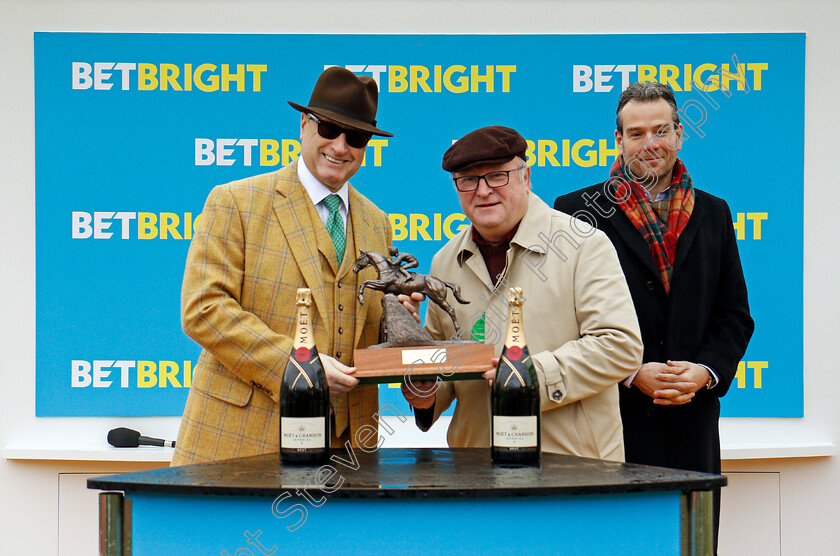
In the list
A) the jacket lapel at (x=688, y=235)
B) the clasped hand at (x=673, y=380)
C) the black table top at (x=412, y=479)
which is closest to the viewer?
the black table top at (x=412, y=479)

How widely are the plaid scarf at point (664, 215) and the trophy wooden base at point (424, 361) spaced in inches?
33.8

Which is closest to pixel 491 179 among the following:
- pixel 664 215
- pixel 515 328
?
pixel 515 328

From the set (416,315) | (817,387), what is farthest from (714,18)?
(416,315)

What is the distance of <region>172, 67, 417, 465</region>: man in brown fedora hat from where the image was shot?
81.3 inches

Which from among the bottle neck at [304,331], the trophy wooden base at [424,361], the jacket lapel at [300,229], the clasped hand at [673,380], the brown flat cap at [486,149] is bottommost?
the clasped hand at [673,380]

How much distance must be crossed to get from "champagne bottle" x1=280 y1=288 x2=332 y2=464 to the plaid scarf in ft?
4.10

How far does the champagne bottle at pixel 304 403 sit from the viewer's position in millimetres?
1701

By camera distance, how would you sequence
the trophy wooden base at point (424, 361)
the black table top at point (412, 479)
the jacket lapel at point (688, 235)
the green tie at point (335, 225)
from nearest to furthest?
1. the black table top at point (412, 479)
2. the trophy wooden base at point (424, 361)
3. the green tie at point (335, 225)
4. the jacket lapel at point (688, 235)

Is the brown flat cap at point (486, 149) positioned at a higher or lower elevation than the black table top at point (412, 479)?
higher

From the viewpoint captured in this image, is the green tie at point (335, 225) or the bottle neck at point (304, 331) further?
the green tie at point (335, 225)

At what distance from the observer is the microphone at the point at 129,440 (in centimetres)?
345

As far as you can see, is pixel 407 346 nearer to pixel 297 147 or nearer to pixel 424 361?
pixel 424 361

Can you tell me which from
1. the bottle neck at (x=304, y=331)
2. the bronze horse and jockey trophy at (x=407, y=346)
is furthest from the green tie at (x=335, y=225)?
the bottle neck at (x=304, y=331)

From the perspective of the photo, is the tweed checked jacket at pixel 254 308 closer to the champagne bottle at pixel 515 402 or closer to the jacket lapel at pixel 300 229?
the jacket lapel at pixel 300 229
